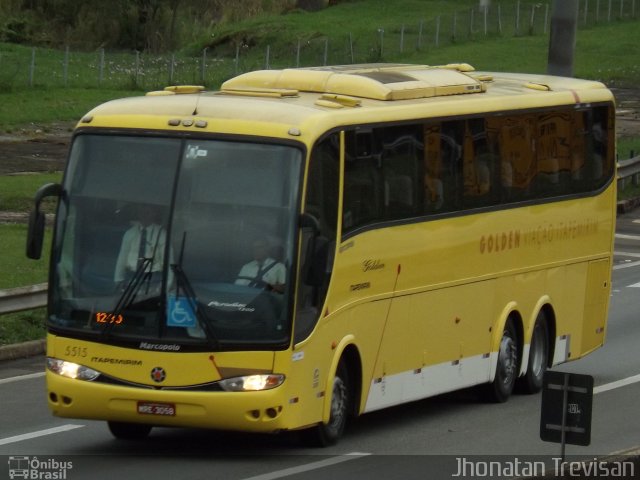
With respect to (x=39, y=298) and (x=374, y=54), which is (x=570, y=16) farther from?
(x=374, y=54)

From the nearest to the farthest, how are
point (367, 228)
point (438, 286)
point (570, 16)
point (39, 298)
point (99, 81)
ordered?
1. point (367, 228)
2. point (438, 286)
3. point (39, 298)
4. point (570, 16)
5. point (99, 81)

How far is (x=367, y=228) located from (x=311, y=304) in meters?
1.27

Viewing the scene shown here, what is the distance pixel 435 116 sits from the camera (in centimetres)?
1555

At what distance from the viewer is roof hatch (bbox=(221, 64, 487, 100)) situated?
15055 mm

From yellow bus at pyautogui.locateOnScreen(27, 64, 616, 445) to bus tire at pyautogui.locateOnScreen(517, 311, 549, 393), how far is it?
1572 mm

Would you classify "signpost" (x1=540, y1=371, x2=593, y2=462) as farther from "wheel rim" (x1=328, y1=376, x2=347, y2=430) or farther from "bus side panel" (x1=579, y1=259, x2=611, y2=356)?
"bus side panel" (x1=579, y1=259, x2=611, y2=356)

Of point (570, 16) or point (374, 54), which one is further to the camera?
point (374, 54)

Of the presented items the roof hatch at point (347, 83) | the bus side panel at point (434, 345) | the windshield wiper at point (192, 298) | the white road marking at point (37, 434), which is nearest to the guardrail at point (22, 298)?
the white road marking at point (37, 434)

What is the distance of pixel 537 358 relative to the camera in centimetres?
1797

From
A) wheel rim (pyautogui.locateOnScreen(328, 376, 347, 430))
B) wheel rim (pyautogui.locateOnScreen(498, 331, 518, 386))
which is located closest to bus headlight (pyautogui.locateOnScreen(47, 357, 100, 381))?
wheel rim (pyautogui.locateOnScreen(328, 376, 347, 430))

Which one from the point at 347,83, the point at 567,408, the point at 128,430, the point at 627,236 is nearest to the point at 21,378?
the point at 128,430

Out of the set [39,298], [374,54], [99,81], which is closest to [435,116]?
[39,298]

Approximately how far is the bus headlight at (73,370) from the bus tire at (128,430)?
1.01 metres

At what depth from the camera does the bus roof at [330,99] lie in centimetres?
1334
